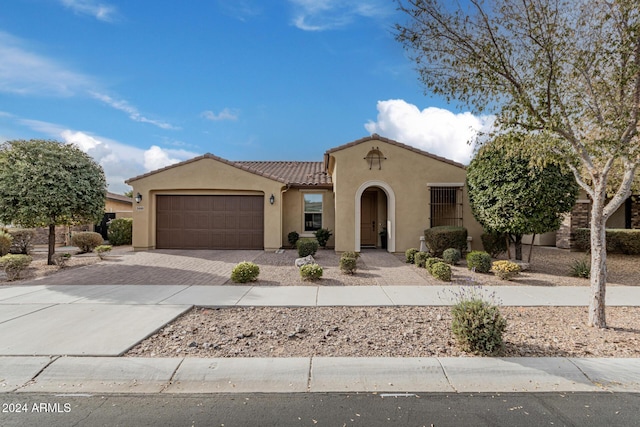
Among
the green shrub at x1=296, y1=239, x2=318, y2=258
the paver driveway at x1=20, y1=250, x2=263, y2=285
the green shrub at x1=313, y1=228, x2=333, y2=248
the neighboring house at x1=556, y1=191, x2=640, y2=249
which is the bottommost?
the paver driveway at x1=20, y1=250, x2=263, y2=285

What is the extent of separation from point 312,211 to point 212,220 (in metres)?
4.68

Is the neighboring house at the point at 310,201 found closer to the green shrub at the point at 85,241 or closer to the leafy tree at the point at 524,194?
the green shrub at the point at 85,241

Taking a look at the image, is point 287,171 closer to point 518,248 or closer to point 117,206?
point 518,248

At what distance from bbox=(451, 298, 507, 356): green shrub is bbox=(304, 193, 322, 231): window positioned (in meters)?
11.3

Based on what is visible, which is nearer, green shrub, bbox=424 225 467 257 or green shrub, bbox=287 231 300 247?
green shrub, bbox=424 225 467 257

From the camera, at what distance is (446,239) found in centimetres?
1135

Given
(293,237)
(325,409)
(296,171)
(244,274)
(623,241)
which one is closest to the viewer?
(325,409)

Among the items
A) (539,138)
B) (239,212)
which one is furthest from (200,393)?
(239,212)

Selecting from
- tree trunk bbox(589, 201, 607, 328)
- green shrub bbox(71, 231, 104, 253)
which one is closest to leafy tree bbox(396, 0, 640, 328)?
tree trunk bbox(589, 201, 607, 328)

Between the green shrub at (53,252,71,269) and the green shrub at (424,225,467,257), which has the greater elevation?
the green shrub at (424,225,467,257)

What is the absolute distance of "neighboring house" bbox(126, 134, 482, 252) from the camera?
42.6 ft

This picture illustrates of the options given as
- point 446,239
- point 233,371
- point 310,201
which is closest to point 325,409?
point 233,371

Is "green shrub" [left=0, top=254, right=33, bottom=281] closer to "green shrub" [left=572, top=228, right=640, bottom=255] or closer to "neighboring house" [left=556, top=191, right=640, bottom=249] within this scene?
"neighboring house" [left=556, top=191, right=640, bottom=249]

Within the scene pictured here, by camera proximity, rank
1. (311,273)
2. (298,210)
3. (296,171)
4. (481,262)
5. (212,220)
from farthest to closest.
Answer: (296,171)
(298,210)
(212,220)
(481,262)
(311,273)
